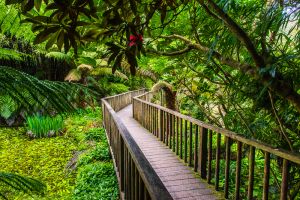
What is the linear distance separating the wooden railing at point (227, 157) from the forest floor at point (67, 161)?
1.40 m

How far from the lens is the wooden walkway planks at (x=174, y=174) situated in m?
3.48

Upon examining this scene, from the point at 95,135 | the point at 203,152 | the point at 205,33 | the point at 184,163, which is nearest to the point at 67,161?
the point at 95,135

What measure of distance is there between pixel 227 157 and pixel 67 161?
501 cm

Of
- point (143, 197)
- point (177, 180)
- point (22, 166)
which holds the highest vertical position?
point (143, 197)

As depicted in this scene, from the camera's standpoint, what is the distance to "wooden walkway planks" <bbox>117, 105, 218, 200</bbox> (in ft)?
11.4

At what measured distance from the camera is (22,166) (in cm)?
681

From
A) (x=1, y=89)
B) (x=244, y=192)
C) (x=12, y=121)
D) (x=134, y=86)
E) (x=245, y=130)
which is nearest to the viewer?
(x=1, y=89)

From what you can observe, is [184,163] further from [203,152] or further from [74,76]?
→ [74,76]

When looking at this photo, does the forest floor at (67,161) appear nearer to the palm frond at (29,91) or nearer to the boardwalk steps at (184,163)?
the boardwalk steps at (184,163)

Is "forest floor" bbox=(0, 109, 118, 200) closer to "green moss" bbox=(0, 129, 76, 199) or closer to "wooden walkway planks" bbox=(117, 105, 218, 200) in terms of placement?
"green moss" bbox=(0, 129, 76, 199)

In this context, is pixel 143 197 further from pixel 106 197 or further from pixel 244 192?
pixel 244 192

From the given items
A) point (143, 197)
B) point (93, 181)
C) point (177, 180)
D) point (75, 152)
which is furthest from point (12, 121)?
point (143, 197)

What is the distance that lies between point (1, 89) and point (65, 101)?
20 centimetres

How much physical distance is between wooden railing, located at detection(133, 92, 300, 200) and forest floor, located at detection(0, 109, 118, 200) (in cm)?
140
